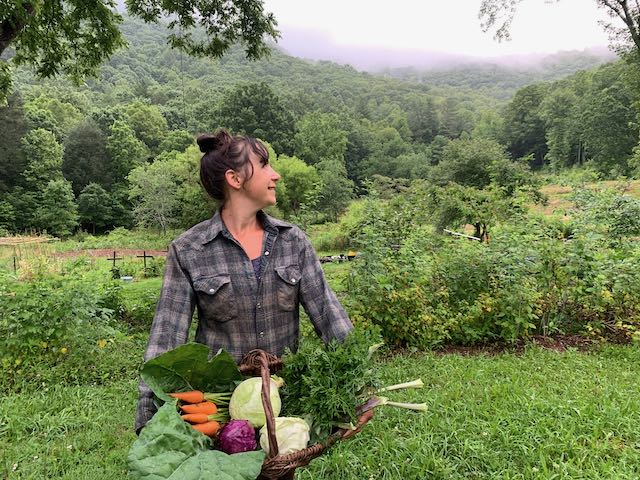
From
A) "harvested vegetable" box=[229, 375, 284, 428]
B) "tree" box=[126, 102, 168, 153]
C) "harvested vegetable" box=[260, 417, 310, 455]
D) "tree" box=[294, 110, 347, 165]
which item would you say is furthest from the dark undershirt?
"tree" box=[126, 102, 168, 153]

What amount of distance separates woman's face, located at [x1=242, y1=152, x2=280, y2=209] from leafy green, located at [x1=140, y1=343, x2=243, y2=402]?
0.59 m

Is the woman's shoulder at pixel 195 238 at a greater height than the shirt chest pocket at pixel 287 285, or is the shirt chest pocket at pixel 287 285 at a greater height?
the woman's shoulder at pixel 195 238

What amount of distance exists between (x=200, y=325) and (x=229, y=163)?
61 cm

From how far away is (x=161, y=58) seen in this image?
80.4 meters

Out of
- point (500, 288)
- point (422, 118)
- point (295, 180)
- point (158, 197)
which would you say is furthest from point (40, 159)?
point (422, 118)

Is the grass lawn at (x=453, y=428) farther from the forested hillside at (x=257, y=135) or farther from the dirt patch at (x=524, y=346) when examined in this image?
the forested hillside at (x=257, y=135)

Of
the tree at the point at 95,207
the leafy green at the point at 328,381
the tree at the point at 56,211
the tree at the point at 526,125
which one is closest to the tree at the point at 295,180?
the tree at the point at 95,207

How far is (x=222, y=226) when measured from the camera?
5.43 ft

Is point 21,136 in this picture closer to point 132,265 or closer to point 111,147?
point 111,147

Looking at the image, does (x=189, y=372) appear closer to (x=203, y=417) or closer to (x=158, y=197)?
(x=203, y=417)

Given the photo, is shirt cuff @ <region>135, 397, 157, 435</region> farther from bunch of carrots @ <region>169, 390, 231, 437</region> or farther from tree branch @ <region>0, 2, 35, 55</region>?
tree branch @ <region>0, 2, 35, 55</region>

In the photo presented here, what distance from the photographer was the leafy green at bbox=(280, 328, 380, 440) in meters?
1.23

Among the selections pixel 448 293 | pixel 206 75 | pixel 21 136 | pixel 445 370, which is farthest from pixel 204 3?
pixel 206 75

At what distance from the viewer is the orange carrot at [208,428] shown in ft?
3.75
